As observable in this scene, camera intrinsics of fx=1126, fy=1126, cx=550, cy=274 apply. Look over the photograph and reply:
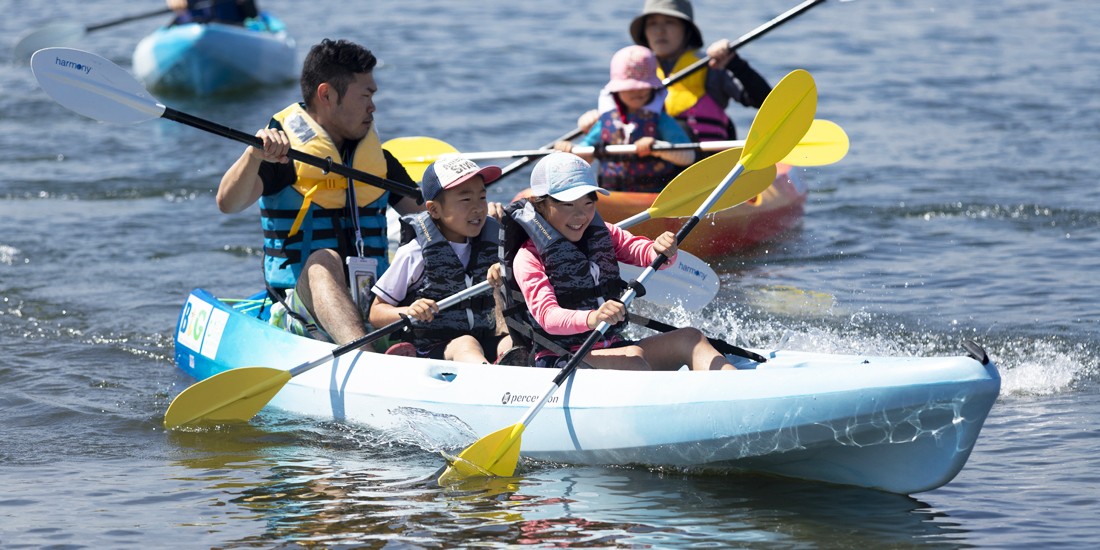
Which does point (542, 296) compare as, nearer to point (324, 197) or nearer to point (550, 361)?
point (550, 361)

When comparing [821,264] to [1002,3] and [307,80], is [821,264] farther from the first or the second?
[1002,3]

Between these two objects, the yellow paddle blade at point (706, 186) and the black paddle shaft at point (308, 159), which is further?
the yellow paddle blade at point (706, 186)

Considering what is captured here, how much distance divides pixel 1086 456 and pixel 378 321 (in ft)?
8.54

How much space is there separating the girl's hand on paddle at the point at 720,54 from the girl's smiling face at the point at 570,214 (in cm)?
354

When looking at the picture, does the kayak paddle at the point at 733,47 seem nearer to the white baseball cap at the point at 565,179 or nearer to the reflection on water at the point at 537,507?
the white baseball cap at the point at 565,179

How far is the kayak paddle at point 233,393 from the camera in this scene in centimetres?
430

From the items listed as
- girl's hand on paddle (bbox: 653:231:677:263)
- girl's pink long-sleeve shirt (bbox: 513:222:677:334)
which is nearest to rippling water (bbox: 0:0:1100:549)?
girl's pink long-sleeve shirt (bbox: 513:222:677:334)

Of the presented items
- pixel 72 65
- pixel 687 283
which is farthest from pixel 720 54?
pixel 72 65

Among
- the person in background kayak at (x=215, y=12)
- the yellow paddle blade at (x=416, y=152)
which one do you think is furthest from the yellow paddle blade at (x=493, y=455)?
the person in background kayak at (x=215, y=12)

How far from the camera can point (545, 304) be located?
3.84 m

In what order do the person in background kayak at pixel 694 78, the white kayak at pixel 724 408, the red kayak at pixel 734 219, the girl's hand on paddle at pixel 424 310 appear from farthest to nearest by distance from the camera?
the person in background kayak at pixel 694 78, the red kayak at pixel 734 219, the girl's hand on paddle at pixel 424 310, the white kayak at pixel 724 408

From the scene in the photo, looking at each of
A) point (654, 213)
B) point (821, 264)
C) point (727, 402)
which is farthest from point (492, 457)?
point (821, 264)

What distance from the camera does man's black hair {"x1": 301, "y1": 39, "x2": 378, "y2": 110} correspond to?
4578mm

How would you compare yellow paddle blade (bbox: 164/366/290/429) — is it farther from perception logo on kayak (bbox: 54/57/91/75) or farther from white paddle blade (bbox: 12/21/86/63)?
white paddle blade (bbox: 12/21/86/63)
